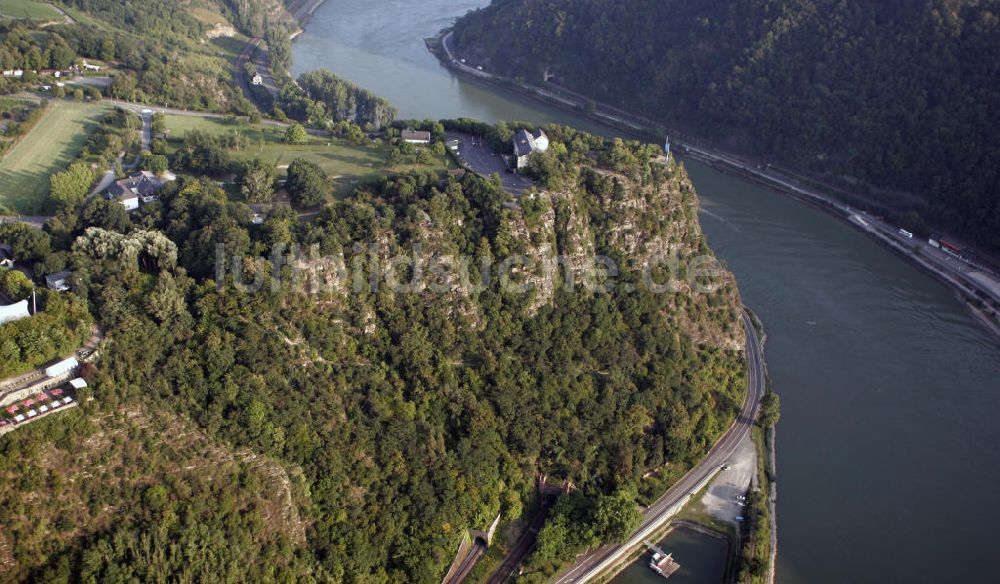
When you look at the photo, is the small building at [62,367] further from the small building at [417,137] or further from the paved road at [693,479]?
the small building at [417,137]

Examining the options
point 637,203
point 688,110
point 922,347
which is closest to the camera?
point 637,203

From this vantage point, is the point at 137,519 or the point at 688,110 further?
the point at 688,110

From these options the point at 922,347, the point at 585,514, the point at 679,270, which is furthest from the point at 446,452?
the point at 922,347

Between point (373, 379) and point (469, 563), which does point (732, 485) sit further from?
point (373, 379)

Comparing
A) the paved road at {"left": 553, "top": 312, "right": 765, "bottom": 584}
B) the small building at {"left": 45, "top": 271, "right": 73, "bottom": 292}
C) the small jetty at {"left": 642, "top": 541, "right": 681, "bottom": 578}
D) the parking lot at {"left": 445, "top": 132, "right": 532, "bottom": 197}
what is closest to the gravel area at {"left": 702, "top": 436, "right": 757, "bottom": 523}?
the paved road at {"left": 553, "top": 312, "right": 765, "bottom": 584}

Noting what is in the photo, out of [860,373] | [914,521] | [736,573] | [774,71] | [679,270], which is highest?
[774,71]

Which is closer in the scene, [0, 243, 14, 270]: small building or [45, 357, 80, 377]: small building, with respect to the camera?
[45, 357, 80, 377]: small building

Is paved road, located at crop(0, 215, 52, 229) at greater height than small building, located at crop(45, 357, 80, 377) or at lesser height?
greater

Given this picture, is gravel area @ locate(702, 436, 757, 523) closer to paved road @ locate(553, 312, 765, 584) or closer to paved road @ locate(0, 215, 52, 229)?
paved road @ locate(553, 312, 765, 584)

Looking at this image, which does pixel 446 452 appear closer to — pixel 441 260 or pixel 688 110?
pixel 441 260
